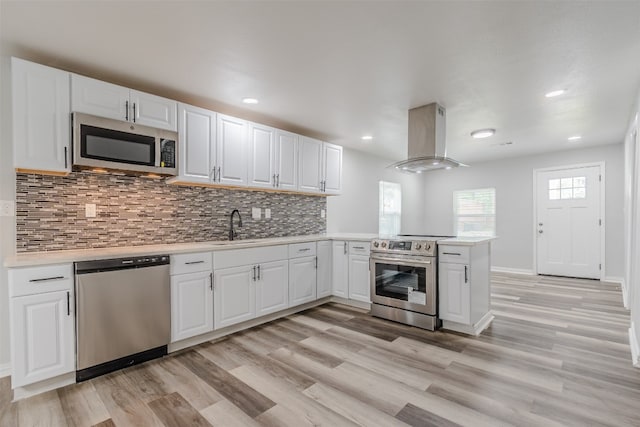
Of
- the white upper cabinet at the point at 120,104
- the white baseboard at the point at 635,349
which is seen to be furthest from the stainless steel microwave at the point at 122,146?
the white baseboard at the point at 635,349

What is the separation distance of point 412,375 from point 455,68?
2370mm

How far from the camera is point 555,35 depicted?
204 centimetres

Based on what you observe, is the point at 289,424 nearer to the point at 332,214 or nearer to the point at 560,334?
the point at 560,334

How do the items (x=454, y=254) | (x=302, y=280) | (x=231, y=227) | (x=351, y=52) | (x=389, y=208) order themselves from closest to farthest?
1. (x=351, y=52)
2. (x=454, y=254)
3. (x=231, y=227)
4. (x=302, y=280)
5. (x=389, y=208)

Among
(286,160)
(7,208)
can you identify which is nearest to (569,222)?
(286,160)

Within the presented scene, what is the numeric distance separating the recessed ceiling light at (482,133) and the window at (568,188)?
237 cm

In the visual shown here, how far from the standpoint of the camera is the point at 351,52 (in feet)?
7.43

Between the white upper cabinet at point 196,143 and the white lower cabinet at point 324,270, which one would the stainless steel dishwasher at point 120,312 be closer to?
the white upper cabinet at point 196,143

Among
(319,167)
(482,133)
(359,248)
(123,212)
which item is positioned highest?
(482,133)

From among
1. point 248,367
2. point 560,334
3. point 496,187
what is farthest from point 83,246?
point 496,187

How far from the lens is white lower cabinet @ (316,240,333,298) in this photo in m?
3.93

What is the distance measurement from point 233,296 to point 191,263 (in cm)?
55

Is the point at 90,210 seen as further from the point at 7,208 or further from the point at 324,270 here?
the point at 324,270

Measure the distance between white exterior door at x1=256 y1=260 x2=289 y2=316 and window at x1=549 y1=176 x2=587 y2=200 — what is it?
526cm
